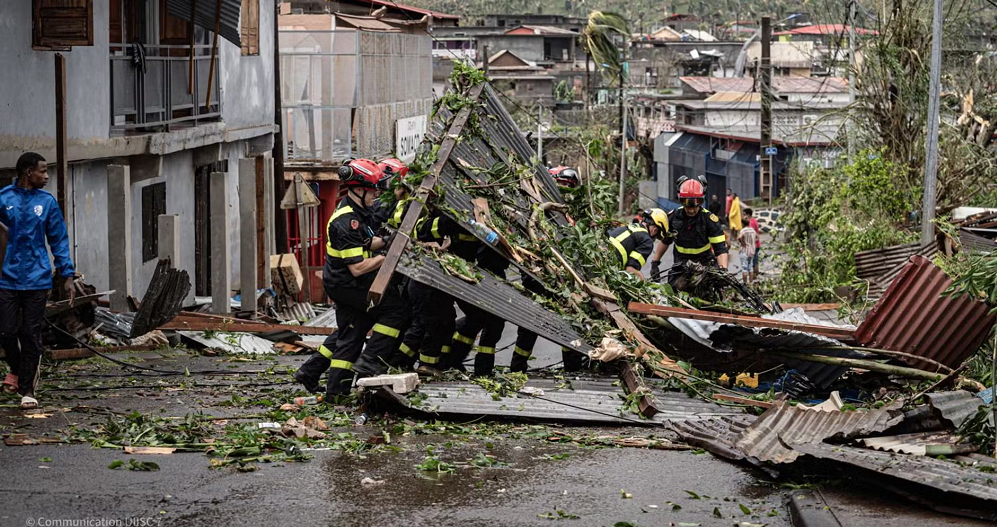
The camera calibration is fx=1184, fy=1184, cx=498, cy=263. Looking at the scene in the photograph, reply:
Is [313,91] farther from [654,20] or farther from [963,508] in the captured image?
[654,20]

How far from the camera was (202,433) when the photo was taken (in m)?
7.16

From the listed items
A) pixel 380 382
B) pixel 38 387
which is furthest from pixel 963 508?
pixel 38 387

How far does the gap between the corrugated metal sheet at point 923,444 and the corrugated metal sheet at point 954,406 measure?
0.30ft

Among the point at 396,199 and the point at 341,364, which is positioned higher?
the point at 396,199

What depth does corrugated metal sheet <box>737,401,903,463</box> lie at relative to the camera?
6180 mm

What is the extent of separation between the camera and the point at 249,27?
19297mm

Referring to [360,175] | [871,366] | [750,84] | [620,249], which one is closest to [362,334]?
[360,175]

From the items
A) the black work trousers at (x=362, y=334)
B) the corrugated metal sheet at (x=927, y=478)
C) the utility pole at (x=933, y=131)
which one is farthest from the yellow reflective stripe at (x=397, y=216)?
the utility pole at (x=933, y=131)

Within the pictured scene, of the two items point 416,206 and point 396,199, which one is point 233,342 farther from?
point 416,206

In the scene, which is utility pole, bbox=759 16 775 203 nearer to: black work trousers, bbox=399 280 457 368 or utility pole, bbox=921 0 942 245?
utility pole, bbox=921 0 942 245

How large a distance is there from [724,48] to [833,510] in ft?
214

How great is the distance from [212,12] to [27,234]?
32.2ft

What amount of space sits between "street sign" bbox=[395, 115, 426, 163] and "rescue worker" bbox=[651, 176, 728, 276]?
687 inches

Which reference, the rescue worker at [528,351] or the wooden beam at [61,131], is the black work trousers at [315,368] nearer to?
the rescue worker at [528,351]
